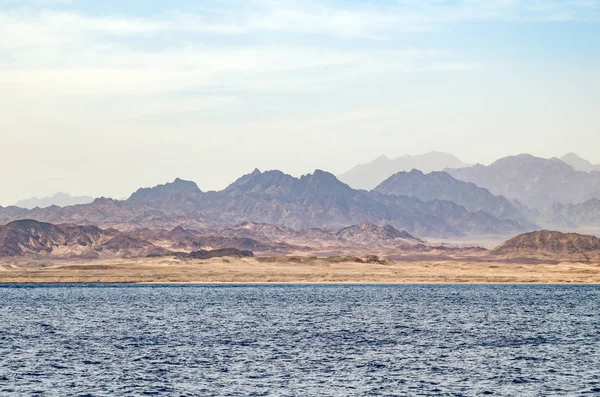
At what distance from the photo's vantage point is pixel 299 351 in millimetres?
80562

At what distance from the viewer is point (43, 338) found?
92062 mm

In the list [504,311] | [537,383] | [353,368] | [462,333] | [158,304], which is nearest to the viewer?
[537,383]

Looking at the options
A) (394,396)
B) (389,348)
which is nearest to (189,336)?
(389,348)

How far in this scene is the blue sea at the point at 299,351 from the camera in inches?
2408

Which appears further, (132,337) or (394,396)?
(132,337)

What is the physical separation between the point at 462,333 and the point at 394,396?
4294cm

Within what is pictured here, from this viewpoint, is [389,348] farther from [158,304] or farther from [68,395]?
[158,304]

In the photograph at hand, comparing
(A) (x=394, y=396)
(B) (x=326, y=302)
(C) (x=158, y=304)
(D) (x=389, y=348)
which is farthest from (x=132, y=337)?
(B) (x=326, y=302)

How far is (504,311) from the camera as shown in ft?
440

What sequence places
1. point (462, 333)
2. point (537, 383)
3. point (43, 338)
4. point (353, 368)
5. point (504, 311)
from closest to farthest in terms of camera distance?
point (537, 383)
point (353, 368)
point (43, 338)
point (462, 333)
point (504, 311)

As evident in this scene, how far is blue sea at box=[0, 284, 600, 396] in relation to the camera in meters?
61.2

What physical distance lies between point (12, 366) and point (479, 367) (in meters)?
39.4

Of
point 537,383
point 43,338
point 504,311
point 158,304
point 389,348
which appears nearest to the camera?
point 537,383

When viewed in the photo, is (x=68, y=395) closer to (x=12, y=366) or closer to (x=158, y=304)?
(x=12, y=366)
